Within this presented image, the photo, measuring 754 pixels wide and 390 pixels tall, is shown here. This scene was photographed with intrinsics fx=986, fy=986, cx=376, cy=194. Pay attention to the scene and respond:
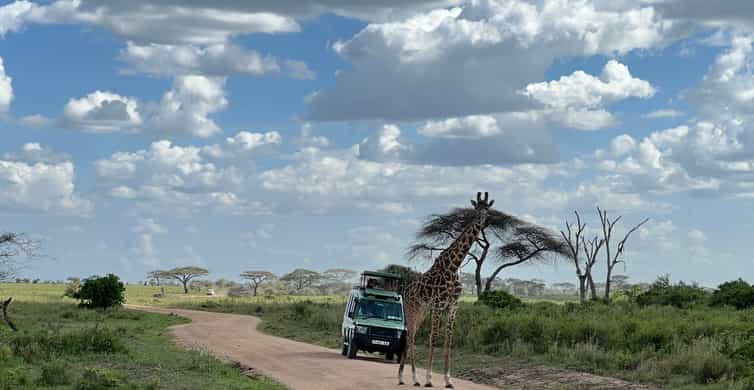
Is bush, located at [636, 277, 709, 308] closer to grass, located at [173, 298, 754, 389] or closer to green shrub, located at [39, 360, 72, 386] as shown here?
grass, located at [173, 298, 754, 389]

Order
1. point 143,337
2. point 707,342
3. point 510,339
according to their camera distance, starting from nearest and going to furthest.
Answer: point 707,342 < point 510,339 < point 143,337

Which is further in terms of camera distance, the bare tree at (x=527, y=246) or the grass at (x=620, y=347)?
the bare tree at (x=527, y=246)

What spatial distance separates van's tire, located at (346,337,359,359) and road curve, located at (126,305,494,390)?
0.98 ft

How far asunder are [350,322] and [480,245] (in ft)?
119

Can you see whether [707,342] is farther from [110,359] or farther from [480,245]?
[480,245]

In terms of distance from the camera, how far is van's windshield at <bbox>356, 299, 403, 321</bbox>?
2755 centimetres

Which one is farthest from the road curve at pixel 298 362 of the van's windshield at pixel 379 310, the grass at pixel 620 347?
the grass at pixel 620 347

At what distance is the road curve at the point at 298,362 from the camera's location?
69.1ft

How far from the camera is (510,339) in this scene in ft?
95.8

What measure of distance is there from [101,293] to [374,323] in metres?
36.5

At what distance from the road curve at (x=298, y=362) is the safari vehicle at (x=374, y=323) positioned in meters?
0.48

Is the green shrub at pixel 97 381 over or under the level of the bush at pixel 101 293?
under

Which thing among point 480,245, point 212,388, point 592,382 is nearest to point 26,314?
point 480,245

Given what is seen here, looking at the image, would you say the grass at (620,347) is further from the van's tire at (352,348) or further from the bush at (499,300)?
the bush at (499,300)
